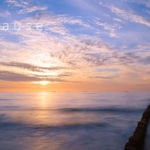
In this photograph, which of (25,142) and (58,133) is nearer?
(25,142)

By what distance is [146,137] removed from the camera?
11.2 metres

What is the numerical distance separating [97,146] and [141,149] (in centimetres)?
352

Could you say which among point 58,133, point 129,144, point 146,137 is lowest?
point 58,133

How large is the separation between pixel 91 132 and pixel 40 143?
575 centimetres

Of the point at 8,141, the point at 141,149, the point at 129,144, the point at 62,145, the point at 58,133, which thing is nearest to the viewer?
the point at 129,144

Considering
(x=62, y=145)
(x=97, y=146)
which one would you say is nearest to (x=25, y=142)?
(x=62, y=145)

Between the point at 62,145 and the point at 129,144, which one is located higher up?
the point at 129,144

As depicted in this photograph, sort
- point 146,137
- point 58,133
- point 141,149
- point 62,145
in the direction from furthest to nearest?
point 58,133
point 62,145
point 146,137
point 141,149

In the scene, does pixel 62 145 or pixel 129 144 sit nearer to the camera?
pixel 129 144

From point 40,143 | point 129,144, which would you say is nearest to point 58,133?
point 40,143

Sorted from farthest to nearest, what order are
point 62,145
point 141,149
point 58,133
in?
point 58,133 < point 62,145 < point 141,149

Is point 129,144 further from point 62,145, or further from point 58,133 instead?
point 58,133

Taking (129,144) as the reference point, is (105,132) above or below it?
below

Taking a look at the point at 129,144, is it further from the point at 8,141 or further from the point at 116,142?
the point at 8,141
